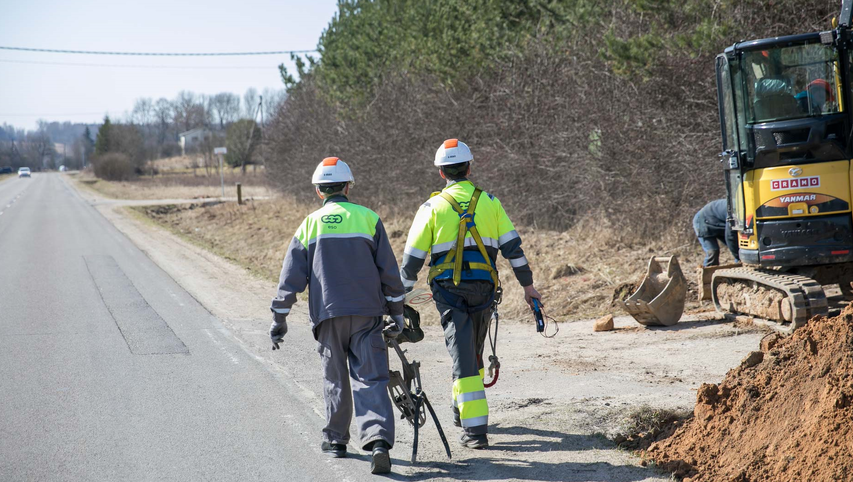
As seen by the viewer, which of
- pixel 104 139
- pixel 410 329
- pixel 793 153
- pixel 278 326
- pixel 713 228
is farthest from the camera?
pixel 104 139

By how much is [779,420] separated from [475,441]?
1935 millimetres

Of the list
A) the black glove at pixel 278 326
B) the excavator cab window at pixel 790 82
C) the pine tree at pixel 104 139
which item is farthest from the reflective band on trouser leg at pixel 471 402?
the pine tree at pixel 104 139

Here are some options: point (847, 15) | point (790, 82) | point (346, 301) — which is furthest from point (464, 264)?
point (847, 15)

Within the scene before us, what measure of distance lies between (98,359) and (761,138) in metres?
7.54

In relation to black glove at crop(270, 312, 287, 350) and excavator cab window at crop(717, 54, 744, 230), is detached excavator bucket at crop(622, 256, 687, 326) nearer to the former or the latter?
excavator cab window at crop(717, 54, 744, 230)

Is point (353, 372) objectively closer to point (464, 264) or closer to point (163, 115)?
point (464, 264)

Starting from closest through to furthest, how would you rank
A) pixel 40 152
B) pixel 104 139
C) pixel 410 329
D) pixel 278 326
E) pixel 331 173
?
pixel 278 326 → pixel 331 173 → pixel 410 329 → pixel 104 139 → pixel 40 152

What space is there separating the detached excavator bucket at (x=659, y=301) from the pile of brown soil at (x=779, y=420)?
3628mm

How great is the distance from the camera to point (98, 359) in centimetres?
791

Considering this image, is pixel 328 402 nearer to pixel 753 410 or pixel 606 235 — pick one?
pixel 753 410

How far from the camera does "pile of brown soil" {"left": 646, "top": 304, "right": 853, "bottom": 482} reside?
4.03m

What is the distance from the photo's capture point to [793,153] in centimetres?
788

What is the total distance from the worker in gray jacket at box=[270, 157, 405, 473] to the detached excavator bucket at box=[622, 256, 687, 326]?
→ 456 centimetres

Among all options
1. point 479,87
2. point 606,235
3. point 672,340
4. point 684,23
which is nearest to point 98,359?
point 672,340
